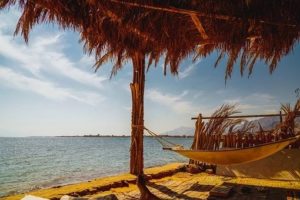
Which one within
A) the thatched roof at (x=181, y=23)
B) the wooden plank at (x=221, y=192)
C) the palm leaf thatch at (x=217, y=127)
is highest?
the thatched roof at (x=181, y=23)

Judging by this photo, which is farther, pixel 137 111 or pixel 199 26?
pixel 137 111

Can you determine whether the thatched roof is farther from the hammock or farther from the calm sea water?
the calm sea water

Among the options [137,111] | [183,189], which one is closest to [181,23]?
[137,111]

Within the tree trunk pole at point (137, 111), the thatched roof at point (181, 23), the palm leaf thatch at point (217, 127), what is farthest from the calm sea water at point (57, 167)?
the thatched roof at point (181, 23)

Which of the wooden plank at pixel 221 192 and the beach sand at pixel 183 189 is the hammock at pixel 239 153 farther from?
the wooden plank at pixel 221 192

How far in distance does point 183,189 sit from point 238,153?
1.37 m

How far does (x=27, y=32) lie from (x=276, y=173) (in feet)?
16.8

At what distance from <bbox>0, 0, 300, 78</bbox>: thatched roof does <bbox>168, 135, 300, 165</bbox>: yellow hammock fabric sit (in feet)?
4.76

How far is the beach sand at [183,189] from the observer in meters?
3.47

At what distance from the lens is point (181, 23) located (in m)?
4.25

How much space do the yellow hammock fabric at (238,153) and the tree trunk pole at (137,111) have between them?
5.37 feet

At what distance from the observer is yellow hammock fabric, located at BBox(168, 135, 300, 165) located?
372 centimetres

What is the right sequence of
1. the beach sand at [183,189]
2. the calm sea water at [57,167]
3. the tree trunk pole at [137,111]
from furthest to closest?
the calm sea water at [57,167], the tree trunk pole at [137,111], the beach sand at [183,189]

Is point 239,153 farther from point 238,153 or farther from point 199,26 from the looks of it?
point 199,26
